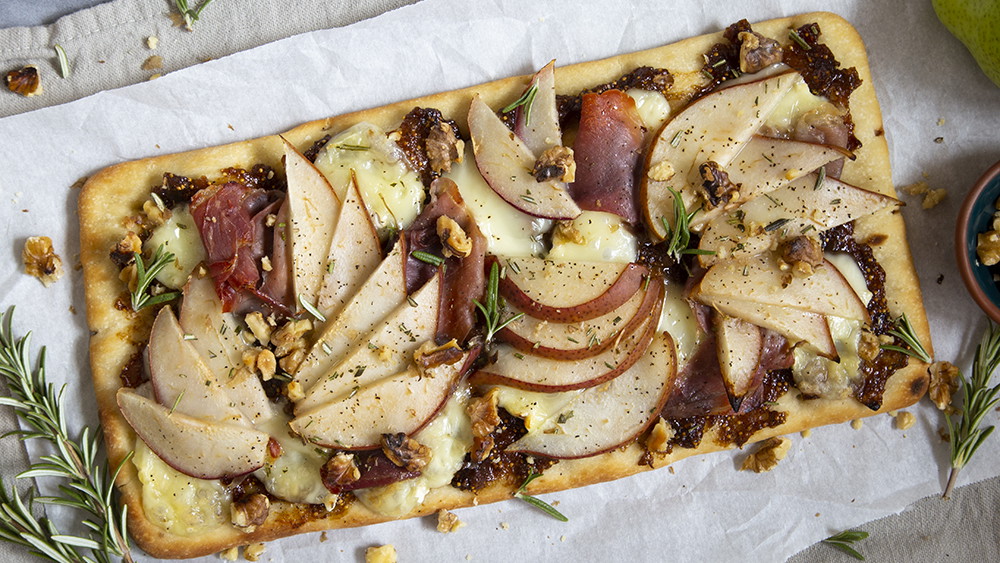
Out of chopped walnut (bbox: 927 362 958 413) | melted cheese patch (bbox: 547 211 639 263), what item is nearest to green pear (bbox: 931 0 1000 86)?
chopped walnut (bbox: 927 362 958 413)

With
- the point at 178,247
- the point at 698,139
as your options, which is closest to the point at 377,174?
the point at 178,247

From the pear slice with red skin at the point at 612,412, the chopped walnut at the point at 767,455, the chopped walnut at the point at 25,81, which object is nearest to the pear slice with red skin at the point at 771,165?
the pear slice with red skin at the point at 612,412

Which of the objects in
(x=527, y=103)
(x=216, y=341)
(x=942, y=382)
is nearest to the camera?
(x=216, y=341)

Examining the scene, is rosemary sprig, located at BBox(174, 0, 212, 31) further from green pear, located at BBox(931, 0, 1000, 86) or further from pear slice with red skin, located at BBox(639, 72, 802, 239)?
green pear, located at BBox(931, 0, 1000, 86)

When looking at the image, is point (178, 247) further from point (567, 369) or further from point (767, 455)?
point (767, 455)

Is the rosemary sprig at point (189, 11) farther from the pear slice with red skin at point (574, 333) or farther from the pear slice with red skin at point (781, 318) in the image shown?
the pear slice with red skin at point (781, 318)

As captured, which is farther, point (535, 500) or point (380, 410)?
point (535, 500)
